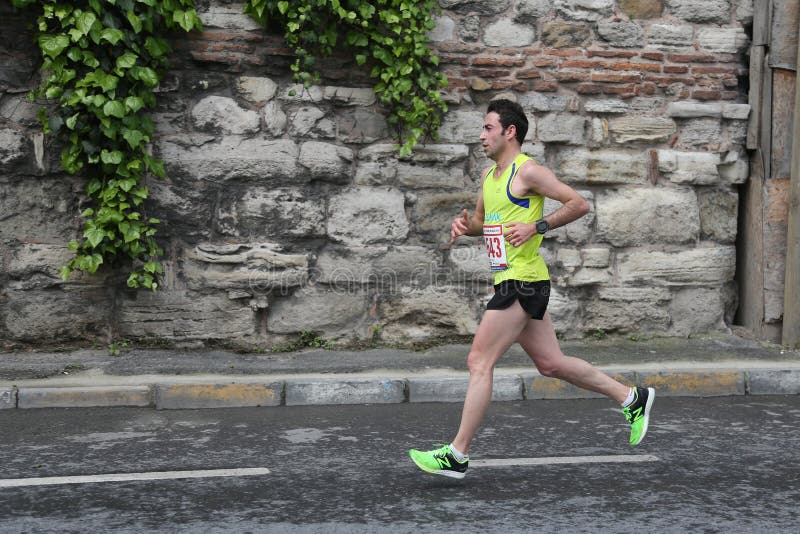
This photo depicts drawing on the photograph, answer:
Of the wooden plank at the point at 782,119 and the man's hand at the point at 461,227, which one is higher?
the wooden plank at the point at 782,119

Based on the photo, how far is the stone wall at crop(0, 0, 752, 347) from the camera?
7.69 meters

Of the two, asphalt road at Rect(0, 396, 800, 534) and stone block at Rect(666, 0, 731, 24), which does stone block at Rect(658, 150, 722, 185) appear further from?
asphalt road at Rect(0, 396, 800, 534)

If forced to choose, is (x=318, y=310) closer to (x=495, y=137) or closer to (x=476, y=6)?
(x=476, y=6)

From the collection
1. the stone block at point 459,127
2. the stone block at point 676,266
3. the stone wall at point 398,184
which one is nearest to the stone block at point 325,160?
the stone wall at point 398,184

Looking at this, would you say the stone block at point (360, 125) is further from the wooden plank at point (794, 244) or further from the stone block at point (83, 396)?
the wooden plank at point (794, 244)

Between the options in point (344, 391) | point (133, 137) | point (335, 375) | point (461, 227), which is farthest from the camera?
point (133, 137)

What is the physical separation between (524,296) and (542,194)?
509 millimetres

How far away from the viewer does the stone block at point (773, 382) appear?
725 cm

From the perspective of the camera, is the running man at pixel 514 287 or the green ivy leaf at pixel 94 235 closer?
the running man at pixel 514 287

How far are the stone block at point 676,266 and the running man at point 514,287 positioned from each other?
347 cm

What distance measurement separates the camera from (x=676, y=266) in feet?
27.5

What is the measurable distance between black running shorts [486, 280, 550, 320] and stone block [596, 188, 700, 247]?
3619mm

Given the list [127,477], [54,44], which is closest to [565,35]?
[54,44]

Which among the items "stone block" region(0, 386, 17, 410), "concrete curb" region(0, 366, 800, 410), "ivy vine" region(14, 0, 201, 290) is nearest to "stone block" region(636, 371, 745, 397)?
"concrete curb" region(0, 366, 800, 410)
